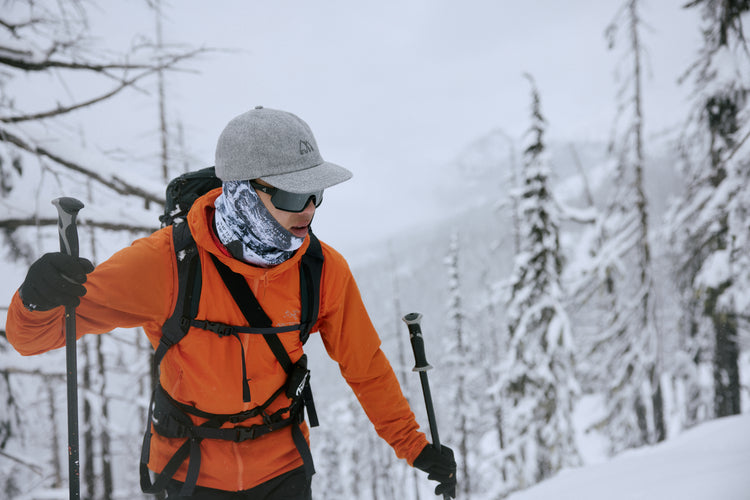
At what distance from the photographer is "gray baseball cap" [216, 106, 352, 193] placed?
2.17 meters

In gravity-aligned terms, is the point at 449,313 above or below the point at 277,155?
below

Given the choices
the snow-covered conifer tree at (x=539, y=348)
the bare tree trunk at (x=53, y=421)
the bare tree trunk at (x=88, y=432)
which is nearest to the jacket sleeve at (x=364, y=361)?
the bare tree trunk at (x=53, y=421)

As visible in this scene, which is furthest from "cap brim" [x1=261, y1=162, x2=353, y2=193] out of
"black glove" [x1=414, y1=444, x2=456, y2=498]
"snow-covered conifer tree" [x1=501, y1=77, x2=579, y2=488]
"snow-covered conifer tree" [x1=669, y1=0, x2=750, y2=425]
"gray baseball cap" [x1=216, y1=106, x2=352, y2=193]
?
"snow-covered conifer tree" [x1=501, y1=77, x2=579, y2=488]

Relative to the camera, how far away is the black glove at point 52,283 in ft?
5.97

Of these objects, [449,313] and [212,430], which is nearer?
[212,430]

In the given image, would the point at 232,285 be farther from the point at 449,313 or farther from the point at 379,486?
the point at 379,486

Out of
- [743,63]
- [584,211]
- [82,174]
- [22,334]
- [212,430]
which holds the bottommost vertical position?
[212,430]

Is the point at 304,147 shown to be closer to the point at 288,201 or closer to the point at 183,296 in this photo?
the point at 288,201

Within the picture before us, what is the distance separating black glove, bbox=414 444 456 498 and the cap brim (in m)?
1.85

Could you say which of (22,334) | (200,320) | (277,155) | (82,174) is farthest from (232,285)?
(82,174)

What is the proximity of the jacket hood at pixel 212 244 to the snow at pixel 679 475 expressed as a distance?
3.49 meters

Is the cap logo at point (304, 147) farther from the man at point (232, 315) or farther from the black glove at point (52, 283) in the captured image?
the black glove at point (52, 283)

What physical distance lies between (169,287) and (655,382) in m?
13.2

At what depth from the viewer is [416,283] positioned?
116688mm
